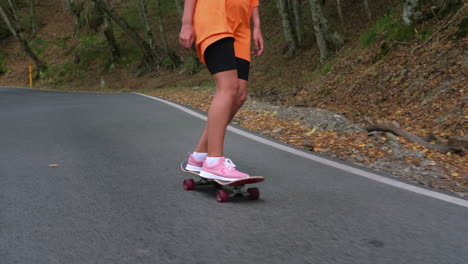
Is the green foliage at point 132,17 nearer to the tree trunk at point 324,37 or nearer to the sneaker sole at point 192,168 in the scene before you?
the tree trunk at point 324,37

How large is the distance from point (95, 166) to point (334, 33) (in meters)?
14.5

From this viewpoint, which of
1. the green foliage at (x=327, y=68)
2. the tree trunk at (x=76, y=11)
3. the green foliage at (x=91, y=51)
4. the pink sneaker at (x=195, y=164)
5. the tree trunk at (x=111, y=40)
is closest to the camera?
the pink sneaker at (x=195, y=164)

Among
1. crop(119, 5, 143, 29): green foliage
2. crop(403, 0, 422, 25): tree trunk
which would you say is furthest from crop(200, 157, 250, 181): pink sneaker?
crop(119, 5, 143, 29): green foliage

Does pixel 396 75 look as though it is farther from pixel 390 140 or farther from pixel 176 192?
pixel 176 192

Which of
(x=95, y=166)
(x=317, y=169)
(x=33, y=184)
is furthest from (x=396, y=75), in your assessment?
(x=33, y=184)

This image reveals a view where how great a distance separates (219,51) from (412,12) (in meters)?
9.92

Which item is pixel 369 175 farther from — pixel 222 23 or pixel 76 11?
pixel 76 11

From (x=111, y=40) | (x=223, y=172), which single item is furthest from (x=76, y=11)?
(x=223, y=172)

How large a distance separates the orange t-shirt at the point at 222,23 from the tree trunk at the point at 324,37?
46.4 ft

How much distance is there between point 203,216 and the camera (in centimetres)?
343

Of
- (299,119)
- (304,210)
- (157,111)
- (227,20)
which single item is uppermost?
(227,20)

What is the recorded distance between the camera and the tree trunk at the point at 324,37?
17812 millimetres

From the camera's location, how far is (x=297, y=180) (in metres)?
4.52

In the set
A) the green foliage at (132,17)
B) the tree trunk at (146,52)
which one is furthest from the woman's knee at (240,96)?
the green foliage at (132,17)
